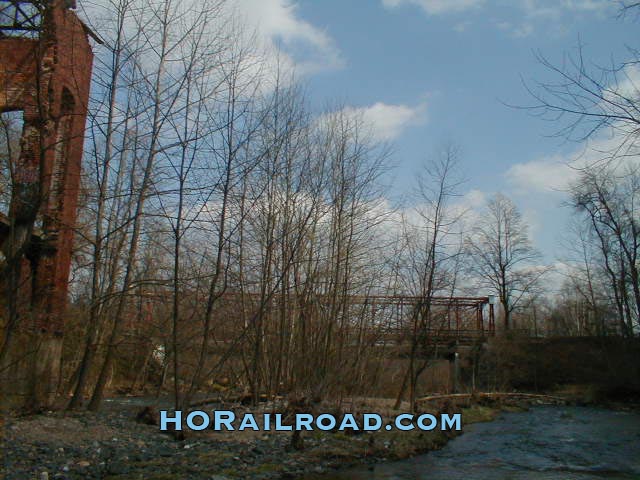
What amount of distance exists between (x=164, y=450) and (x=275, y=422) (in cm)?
294

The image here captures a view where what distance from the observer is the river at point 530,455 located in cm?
916

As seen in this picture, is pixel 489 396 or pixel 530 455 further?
pixel 489 396

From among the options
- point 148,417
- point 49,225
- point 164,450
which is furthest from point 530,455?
point 49,225

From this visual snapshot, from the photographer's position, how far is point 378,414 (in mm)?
12656

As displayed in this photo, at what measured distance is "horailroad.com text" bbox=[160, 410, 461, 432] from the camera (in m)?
10.3

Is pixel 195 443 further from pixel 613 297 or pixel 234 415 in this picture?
pixel 613 297

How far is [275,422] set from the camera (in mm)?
11352

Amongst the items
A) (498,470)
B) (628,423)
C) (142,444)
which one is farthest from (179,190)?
(628,423)

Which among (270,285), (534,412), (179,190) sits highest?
(179,190)

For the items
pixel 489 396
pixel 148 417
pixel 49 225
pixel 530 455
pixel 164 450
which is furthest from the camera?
pixel 489 396

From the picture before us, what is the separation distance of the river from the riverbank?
0.48 m

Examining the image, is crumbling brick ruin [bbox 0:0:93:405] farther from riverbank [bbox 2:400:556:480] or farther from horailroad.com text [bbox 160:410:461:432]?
Answer: horailroad.com text [bbox 160:410:461:432]

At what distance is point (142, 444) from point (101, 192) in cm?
430

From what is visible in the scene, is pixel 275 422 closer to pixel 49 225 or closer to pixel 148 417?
pixel 148 417
